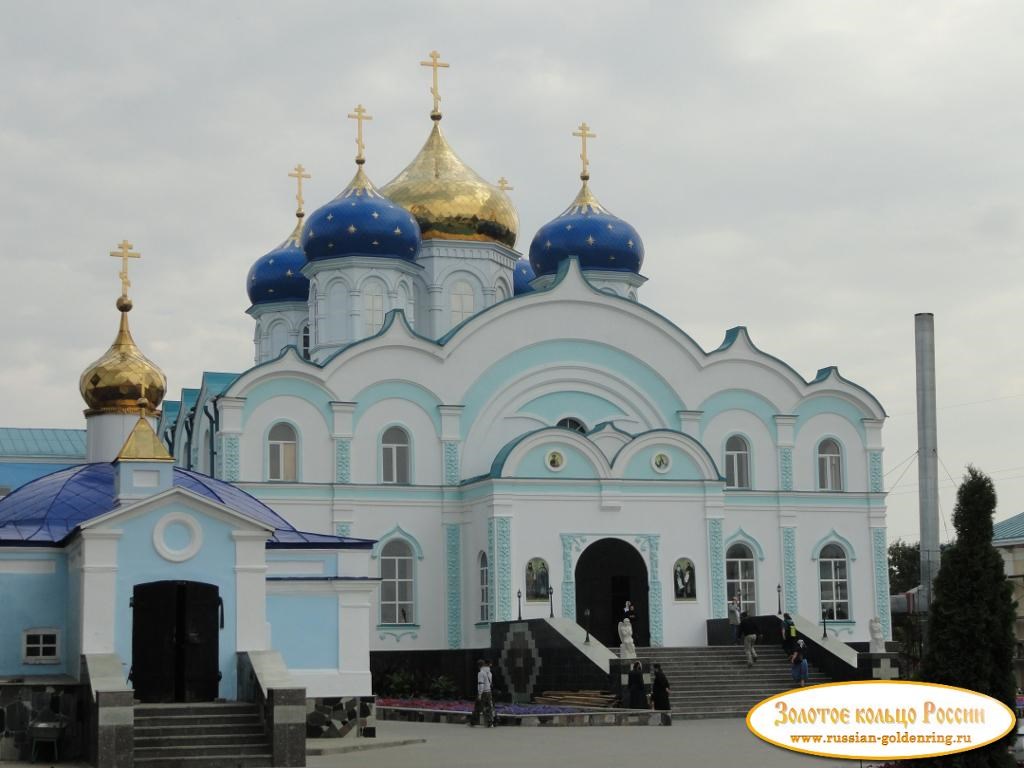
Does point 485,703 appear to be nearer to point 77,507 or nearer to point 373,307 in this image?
point 77,507

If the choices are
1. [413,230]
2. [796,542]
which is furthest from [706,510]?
[413,230]

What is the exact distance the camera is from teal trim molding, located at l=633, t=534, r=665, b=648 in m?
32.5

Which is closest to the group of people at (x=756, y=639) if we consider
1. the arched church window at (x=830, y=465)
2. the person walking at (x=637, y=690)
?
the person walking at (x=637, y=690)

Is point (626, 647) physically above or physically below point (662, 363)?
below

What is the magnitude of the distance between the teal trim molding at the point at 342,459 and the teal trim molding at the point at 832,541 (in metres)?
10.2

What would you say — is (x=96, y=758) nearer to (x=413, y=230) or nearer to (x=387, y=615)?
(x=387, y=615)

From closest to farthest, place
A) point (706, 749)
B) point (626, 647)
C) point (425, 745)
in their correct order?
point (706, 749), point (425, 745), point (626, 647)

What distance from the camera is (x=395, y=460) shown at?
33562 mm

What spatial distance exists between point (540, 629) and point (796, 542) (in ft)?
25.7

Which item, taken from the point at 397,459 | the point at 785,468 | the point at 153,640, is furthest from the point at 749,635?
the point at 153,640

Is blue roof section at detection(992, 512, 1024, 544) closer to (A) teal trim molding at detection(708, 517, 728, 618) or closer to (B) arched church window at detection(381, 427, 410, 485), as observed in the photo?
(A) teal trim molding at detection(708, 517, 728, 618)

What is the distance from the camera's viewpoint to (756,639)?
32312 mm

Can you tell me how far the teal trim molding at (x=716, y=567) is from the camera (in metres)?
33.1

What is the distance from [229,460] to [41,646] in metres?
10.4
